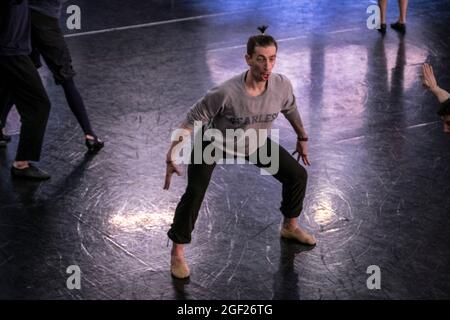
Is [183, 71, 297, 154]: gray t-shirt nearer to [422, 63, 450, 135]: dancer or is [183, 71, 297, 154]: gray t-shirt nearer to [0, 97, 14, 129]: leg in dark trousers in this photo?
[422, 63, 450, 135]: dancer

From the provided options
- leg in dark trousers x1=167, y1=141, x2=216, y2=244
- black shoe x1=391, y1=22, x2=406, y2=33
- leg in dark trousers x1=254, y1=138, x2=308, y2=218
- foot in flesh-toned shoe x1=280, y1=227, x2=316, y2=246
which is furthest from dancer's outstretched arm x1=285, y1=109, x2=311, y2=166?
black shoe x1=391, y1=22, x2=406, y2=33

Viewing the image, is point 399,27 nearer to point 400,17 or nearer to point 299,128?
point 400,17

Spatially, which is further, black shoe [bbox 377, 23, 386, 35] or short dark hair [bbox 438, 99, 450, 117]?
black shoe [bbox 377, 23, 386, 35]

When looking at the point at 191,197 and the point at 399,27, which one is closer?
the point at 191,197

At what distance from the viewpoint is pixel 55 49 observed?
5.43m

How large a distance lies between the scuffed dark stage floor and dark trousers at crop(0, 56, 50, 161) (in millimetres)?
260

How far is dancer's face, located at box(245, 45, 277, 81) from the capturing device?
3.91m

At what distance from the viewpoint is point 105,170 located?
217 inches

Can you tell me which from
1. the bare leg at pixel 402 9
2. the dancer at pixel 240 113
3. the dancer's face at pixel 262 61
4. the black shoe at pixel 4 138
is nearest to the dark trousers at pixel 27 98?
the black shoe at pixel 4 138

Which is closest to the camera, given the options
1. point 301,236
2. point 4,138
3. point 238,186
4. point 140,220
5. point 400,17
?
point 301,236

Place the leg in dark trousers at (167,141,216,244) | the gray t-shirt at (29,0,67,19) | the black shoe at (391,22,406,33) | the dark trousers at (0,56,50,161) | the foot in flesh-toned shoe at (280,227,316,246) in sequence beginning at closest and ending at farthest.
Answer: the leg in dark trousers at (167,141,216,244)
the foot in flesh-toned shoe at (280,227,316,246)
the dark trousers at (0,56,50,161)
the gray t-shirt at (29,0,67,19)
the black shoe at (391,22,406,33)

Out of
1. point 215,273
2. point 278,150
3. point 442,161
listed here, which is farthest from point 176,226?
point 442,161

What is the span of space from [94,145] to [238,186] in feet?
3.92

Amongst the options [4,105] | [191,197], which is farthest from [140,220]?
[4,105]
